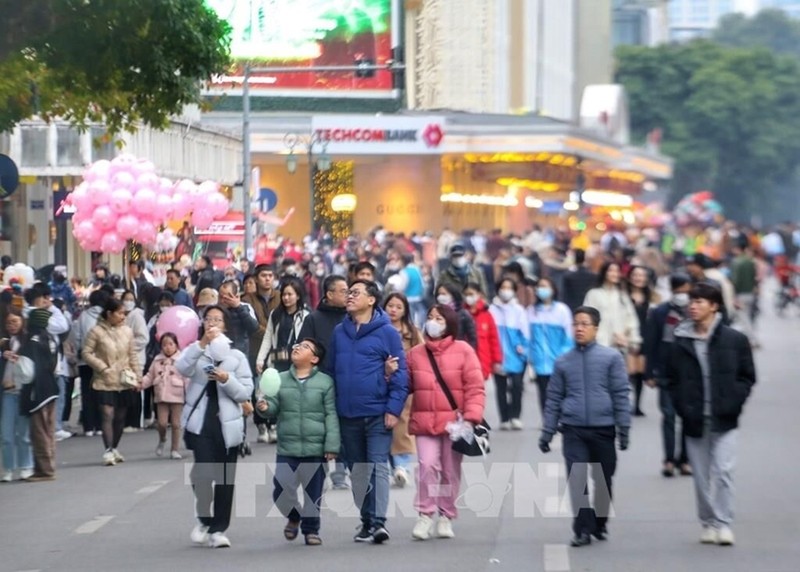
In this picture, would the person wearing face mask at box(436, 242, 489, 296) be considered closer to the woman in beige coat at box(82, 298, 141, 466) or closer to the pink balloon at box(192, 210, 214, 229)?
the pink balloon at box(192, 210, 214, 229)

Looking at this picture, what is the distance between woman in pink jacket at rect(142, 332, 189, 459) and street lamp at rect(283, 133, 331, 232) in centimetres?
2487

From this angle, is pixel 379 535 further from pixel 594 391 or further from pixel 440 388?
pixel 594 391

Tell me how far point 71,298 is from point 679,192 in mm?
96281

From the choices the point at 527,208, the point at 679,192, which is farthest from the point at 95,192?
the point at 679,192

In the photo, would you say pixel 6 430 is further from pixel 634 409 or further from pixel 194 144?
pixel 194 144

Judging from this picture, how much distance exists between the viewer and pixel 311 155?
1790 inches

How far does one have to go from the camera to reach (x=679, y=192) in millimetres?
116500

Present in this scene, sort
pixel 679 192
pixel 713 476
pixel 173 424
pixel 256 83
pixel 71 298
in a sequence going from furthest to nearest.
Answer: pixel 679 192
pixel 256 83
pixel 71 298
pixel 173 424
pixel 713 476

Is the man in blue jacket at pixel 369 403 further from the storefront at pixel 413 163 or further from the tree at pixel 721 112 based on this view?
the tree at pixel 721 112

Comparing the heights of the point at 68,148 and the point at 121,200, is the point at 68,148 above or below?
above

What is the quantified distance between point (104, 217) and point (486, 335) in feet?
21.0

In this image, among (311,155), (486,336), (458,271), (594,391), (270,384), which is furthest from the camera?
(311,155)

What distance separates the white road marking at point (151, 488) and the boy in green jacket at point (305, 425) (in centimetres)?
349

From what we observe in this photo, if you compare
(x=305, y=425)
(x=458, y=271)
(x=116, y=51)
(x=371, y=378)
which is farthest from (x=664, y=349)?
(x=458, y=271)
